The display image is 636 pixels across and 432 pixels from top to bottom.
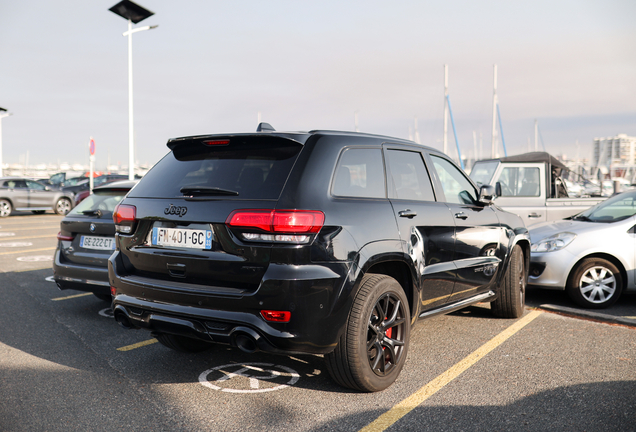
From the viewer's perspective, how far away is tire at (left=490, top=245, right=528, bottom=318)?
5.63 m

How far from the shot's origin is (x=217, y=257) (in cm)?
333

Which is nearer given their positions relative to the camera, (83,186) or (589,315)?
(589,315)

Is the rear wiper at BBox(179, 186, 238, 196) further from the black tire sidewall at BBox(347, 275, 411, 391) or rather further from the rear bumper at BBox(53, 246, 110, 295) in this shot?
the rear bumper at BBox(53, 246, 110, 295)

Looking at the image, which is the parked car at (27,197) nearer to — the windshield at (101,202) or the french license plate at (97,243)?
the windshield at (101,202)

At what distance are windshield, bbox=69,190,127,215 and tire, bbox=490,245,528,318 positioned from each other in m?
4.31

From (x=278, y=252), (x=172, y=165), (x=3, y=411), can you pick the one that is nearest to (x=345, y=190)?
(x=278, y=252)

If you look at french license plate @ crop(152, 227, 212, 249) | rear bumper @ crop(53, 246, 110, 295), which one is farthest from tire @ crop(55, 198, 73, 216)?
french license plate @ crop(152, 227, 212, 249)

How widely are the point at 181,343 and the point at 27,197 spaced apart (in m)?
20.0

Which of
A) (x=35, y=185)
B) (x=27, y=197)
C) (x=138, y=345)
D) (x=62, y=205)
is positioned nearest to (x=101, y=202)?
(x=138, y=345)

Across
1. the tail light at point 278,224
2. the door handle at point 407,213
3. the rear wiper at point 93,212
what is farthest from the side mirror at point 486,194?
the rear wiper at point 93,212

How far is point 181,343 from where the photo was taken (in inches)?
177

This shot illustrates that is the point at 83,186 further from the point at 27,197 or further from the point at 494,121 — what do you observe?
the point at 494,121

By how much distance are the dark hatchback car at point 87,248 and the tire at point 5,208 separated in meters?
17.2

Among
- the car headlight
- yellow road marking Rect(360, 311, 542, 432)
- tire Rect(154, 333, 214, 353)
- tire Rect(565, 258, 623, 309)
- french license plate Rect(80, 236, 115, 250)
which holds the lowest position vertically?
yellow road marking Rect(360, 311, 542, 432)
